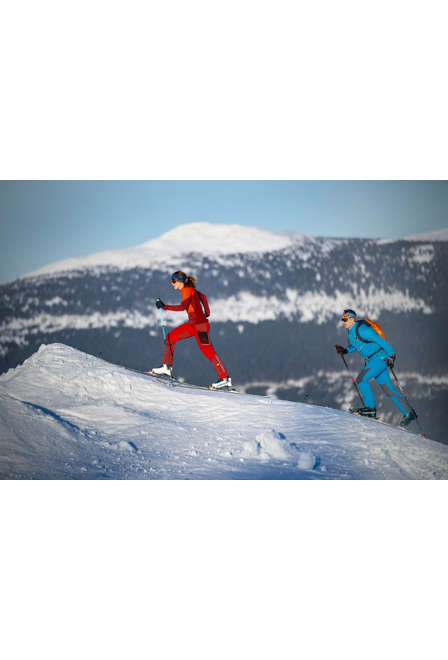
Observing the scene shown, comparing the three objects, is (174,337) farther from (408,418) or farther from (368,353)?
(408,418)

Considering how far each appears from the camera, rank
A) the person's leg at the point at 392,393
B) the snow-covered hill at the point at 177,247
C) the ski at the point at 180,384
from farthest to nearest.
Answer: the snow-covered hill at the point at 177,247 < the person's leg at the point at 392,393 < the ski at the point at 180,384

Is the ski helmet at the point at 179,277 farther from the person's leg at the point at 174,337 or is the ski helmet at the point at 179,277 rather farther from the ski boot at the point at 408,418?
the ski boot at the point at 408,418

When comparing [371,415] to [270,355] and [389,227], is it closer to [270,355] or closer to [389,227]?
[270,355]

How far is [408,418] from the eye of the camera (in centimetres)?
527

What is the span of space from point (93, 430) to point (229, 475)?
50.9 inches

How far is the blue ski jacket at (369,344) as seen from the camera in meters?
5.02

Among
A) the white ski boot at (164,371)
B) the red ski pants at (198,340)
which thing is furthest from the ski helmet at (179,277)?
the white ski boot at (164,371)

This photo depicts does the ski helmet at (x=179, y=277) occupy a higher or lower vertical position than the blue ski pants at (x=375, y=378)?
higher

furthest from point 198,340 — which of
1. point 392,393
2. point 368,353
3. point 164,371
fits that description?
point 392,393

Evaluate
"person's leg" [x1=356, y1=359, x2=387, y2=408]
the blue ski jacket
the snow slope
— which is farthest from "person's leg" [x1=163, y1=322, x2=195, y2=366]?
"person's leg" [x1=356, y1=359, x2=387, y2=408]

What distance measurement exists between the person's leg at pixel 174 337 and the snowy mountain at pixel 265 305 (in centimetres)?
40

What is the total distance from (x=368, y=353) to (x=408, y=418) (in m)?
0.92

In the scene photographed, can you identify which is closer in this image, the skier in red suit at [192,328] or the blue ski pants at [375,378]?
the skier in red suit at [192,328]

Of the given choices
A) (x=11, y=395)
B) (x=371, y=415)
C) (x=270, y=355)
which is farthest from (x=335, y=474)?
(x=11, y=395)
